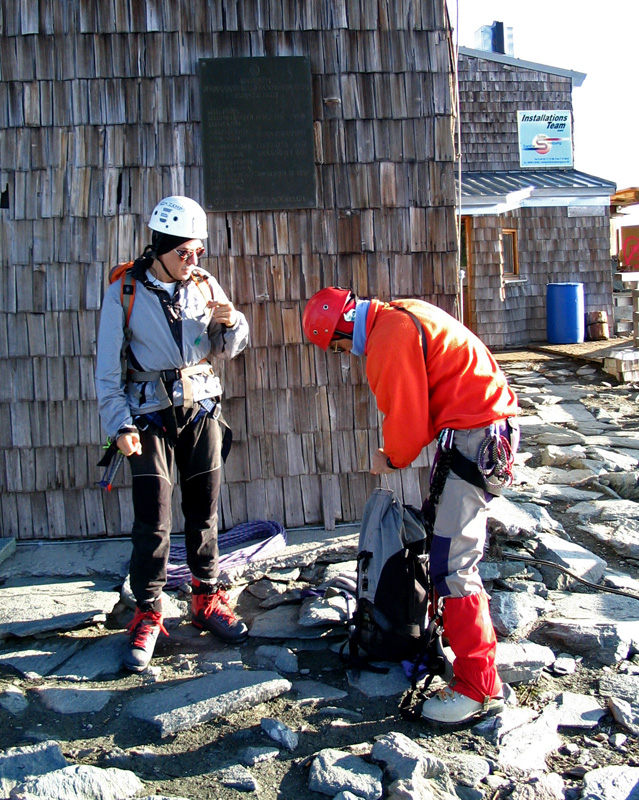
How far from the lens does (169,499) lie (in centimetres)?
374

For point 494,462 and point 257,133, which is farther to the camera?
point 257,133

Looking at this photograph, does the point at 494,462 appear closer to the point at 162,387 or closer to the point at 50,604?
the point at 162,387

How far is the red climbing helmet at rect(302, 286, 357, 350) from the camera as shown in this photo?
3264 millimetres

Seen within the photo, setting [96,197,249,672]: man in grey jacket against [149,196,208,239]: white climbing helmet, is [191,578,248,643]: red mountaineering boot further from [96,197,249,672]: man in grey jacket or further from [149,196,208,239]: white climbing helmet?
[149,196,208,239]: white climbing helmet

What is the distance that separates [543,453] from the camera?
7.32 m

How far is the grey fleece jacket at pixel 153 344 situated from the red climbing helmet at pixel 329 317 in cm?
69

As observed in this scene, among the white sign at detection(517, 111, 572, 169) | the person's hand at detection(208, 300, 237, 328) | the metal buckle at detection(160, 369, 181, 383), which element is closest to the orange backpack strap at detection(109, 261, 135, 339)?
→ the metal buckle at detection(160, 369, 181, 383)

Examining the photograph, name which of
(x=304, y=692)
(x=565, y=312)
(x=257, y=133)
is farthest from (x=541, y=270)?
(x=304, y=692)

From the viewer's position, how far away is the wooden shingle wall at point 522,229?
1441cm

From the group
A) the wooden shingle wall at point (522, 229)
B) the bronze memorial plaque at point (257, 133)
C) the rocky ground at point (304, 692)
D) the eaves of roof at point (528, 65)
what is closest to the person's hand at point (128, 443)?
the rocky ground at point (304, 692)

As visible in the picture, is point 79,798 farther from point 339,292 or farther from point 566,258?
point 566,258

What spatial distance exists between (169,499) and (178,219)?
1298 millimetres

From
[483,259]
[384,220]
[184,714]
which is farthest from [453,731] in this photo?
[483,259]

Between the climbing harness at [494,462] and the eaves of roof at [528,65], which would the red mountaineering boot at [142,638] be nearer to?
the climbing harness at [494,462]
